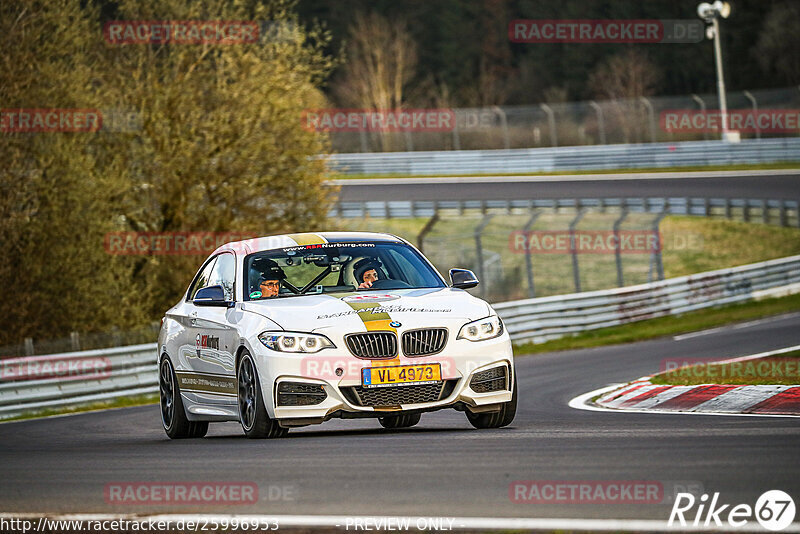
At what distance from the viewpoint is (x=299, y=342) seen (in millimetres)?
9617

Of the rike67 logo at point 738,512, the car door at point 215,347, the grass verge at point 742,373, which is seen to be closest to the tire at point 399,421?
the car door at point 215,347

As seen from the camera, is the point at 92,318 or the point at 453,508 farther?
the point at 92,318

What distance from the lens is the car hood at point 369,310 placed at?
9.64 metres

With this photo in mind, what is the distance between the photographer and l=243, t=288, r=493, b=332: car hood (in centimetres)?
964

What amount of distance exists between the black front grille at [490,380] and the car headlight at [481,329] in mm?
258

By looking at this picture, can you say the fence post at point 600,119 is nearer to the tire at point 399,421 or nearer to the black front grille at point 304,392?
the tire at point 399,421

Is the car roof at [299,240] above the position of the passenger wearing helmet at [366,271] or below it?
above

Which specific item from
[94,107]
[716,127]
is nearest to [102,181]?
[94,107]

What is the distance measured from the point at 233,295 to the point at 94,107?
1796 centimetres

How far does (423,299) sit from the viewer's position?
10.1 metres

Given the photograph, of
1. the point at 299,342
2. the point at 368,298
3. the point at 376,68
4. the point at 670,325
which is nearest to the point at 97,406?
the point at 368,298

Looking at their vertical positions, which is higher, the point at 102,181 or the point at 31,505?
the point at 102,181

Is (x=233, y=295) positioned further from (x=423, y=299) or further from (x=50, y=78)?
(x=50, y=78)

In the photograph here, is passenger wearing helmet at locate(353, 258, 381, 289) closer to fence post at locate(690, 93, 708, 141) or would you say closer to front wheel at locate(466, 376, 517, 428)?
front wheel at locate(466, 376, 517, 428)
